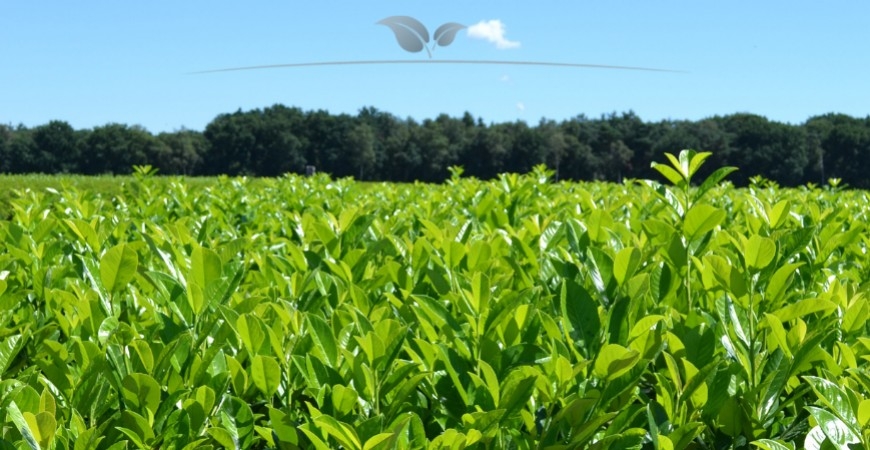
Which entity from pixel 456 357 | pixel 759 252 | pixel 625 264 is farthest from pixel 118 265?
pixel 759 252

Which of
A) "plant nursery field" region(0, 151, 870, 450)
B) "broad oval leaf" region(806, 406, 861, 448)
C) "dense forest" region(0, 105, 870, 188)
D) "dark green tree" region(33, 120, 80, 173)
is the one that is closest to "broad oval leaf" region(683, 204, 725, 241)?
"plant nursery field" region(0, 151, 870, 450)

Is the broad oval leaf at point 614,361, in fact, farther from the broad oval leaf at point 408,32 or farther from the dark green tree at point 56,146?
the dark green tree at point 56,146

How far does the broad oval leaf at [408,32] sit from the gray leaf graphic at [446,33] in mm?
186

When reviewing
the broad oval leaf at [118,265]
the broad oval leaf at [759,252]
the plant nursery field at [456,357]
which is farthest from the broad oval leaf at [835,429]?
the broad oval leaf at [118,265]

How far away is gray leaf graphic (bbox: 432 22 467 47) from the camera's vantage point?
9.79m

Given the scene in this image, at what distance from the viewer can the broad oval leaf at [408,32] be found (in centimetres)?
950

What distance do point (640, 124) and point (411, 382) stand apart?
97850mm

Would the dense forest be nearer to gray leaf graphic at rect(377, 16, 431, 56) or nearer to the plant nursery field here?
gray leaf graphic at rect(377, 16, 431, 56)

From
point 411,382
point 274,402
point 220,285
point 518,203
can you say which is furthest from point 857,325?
point 518,203

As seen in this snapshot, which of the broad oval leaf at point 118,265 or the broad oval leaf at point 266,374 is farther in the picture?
the broad oval leaf at point 118,265

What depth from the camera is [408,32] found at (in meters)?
10.3

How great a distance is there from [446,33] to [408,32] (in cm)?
56

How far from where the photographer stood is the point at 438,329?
1886 millimetres

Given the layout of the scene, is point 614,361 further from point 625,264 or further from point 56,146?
point 56,146
